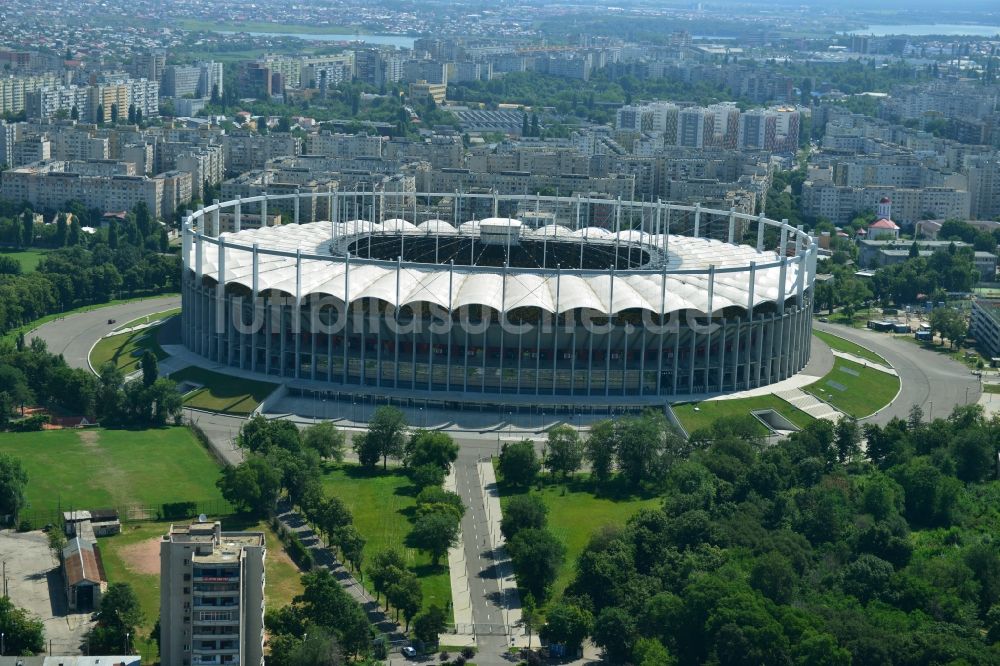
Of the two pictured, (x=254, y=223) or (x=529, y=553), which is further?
(x=254, y=223)

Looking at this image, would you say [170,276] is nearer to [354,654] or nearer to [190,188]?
[190,188]

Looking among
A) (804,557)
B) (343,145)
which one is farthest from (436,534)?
(343,145)

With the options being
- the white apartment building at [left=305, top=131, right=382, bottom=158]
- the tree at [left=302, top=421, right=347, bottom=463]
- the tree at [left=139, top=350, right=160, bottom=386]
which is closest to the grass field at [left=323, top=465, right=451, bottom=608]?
the tree at [left=302, top=421, right=347, bottom=463]

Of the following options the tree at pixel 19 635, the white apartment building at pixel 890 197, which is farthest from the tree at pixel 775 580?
the white apartment building at pixel 890 197

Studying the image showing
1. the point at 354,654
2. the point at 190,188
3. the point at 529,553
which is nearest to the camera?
the point at 354,654

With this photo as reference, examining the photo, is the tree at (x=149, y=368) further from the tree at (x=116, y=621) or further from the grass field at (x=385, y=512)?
the tree at (x=116, y=621)

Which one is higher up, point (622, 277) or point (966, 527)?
point (622, 277)

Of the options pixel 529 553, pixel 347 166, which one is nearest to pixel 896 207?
pixel 347 166

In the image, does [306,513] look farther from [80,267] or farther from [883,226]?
[883,226]
